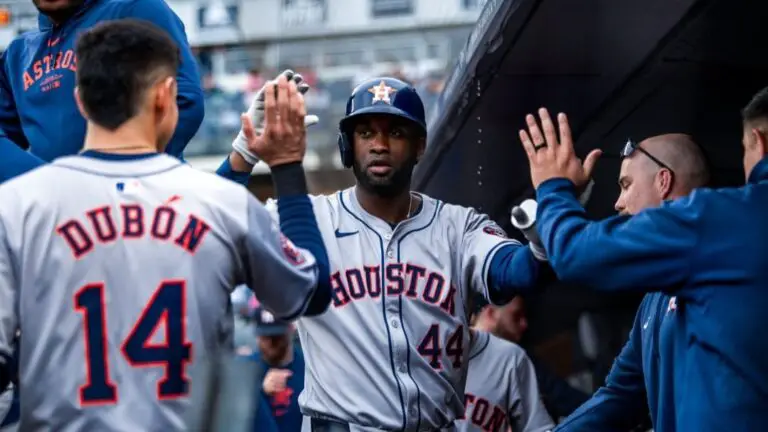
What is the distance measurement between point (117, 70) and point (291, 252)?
0.60 meters

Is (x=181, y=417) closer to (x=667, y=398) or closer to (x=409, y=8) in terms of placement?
(x=667, y=398)

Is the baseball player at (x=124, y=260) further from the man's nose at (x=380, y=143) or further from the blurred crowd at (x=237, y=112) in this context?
the blurred crowd at (x=237, y=112)

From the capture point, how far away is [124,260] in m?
3.14

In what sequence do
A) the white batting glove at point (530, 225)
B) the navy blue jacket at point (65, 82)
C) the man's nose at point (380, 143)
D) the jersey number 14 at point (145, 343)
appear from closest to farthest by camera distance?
the jersey number 14 at point (145, 343)
the navy blue jacket at point (65, 82)
the white batting glove at point (530, 225)
the man's nose at point (380, 143)

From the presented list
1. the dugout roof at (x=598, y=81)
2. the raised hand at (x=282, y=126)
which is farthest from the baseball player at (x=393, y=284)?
the raised hand at (x=282, y=126)

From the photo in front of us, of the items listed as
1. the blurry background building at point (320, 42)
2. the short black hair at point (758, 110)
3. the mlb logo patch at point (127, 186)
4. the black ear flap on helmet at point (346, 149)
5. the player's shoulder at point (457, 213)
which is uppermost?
the blurry background building at point (320, 42)

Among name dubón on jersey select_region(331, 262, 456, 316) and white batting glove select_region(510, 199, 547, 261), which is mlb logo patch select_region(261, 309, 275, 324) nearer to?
name dubón on jersey select_region(331, 262, 456, 316)

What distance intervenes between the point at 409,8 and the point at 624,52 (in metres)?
25.0

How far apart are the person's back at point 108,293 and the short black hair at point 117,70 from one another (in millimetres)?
145

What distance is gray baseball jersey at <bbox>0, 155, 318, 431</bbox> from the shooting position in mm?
3113

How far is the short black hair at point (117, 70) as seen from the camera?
3.24 metres

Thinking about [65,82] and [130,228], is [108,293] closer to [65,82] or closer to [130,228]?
[130,228]

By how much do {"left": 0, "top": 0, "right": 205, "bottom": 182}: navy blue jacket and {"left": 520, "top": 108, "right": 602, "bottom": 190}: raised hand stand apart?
1.06 metres

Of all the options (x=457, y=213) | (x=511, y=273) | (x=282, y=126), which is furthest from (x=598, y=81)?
(x=282, y=126)
